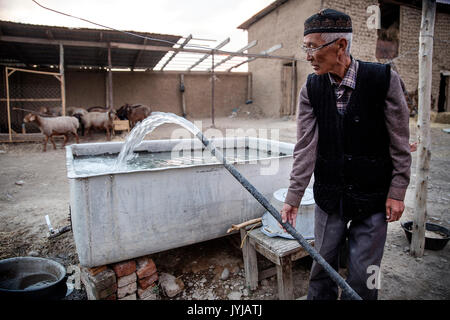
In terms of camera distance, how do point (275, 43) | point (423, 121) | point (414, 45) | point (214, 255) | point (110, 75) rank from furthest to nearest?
1. point (275, 43)
2. point (414, 45)
3. point (110, 75)
4. point (214, 255)
5. point (423, 121)

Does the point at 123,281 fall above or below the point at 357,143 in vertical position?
below

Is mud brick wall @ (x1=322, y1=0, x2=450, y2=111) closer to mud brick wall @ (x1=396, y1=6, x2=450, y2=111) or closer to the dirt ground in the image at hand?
mud brick wall @ (x1=396, y1=6, x2=450, y2=111)

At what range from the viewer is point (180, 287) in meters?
2.68

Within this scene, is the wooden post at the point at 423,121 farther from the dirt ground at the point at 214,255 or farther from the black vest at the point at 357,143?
the black vest at the point at 357,143

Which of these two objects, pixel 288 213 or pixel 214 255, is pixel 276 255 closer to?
pixel 288 213

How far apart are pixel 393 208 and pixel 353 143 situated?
0.39 m

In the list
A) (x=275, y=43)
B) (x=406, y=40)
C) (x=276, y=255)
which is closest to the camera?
(x=276, y=255)

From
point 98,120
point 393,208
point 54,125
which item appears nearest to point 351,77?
point 393,208

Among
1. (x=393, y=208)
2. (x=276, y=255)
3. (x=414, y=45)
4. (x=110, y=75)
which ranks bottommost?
(x=276, y=255)

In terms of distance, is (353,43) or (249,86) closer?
(353,43)

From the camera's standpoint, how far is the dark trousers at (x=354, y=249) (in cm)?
150

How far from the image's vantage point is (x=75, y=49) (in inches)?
426

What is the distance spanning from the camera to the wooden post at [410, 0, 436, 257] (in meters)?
2.85

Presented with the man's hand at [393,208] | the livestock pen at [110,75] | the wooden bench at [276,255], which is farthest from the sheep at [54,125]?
the man's hand at [393,208]
